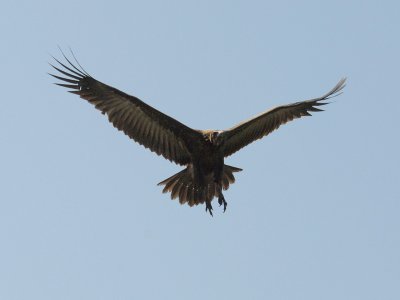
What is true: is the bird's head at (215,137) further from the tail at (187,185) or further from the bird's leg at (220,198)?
the tail at (187,185)

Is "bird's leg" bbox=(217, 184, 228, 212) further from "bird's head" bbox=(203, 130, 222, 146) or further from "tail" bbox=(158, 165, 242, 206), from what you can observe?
"bird's head" bbox=(203, 130, 222, 146)

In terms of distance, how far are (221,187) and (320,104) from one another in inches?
106

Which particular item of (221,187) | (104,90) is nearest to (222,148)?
(221,187)

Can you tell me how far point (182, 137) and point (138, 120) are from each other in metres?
0.82

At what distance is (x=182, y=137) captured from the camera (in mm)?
20469

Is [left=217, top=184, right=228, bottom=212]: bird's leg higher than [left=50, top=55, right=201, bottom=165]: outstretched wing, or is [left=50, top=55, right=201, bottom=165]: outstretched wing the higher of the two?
[left=50, top=55, right=201, bottom=165]: outstretched wing

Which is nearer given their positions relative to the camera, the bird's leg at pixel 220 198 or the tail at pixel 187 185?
the bird's leg at pixel 220 198

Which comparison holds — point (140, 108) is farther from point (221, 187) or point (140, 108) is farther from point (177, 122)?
point (221, 187)

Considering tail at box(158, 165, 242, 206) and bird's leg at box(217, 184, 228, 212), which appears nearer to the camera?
bird's leg at box(217, 184, 228, 212)

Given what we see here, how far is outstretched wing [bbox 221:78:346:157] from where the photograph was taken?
831 inches

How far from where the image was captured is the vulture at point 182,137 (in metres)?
20.0

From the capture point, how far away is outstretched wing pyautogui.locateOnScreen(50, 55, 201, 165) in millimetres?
19859

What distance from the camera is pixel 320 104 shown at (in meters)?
21.8

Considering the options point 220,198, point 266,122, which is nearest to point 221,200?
point 220,198
